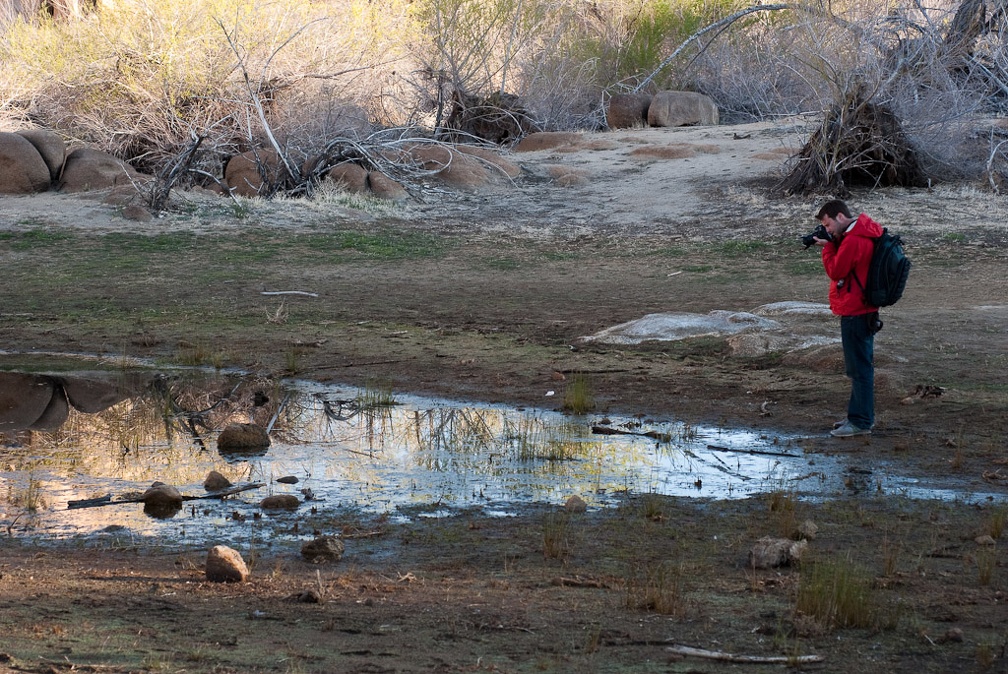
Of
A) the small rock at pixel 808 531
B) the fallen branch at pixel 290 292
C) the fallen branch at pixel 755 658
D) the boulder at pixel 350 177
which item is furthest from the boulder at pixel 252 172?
the fallen branch at pixel 755 658

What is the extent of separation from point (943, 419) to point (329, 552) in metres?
4.25

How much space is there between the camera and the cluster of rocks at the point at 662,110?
25.4 metres

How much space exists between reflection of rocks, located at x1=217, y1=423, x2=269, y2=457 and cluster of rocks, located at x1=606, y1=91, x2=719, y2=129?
19266mm

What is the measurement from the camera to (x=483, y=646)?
386 cm

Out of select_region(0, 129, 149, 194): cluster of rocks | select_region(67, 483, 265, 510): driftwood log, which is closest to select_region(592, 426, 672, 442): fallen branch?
select_region(67, 483, 265, 510): driftwood log

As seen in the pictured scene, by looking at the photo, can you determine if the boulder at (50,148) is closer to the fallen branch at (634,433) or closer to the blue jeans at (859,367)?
the fallen branch at (634,433)

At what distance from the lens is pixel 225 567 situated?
454cm

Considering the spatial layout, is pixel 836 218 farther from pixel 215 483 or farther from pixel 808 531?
pixel 215 483

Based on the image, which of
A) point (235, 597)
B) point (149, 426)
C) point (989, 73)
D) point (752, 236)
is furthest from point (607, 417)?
point (989, 73)

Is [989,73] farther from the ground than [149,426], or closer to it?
farther from the ground

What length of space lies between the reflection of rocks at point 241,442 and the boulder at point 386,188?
11545 millimetres

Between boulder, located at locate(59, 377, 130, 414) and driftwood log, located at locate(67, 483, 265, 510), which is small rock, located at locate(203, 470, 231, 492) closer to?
driftwood log, located at locate(67, 483, 265, 510)

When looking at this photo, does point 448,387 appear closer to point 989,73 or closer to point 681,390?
point 681,390

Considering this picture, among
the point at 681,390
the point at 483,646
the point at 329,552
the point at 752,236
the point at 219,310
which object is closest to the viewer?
the point at 483,646
